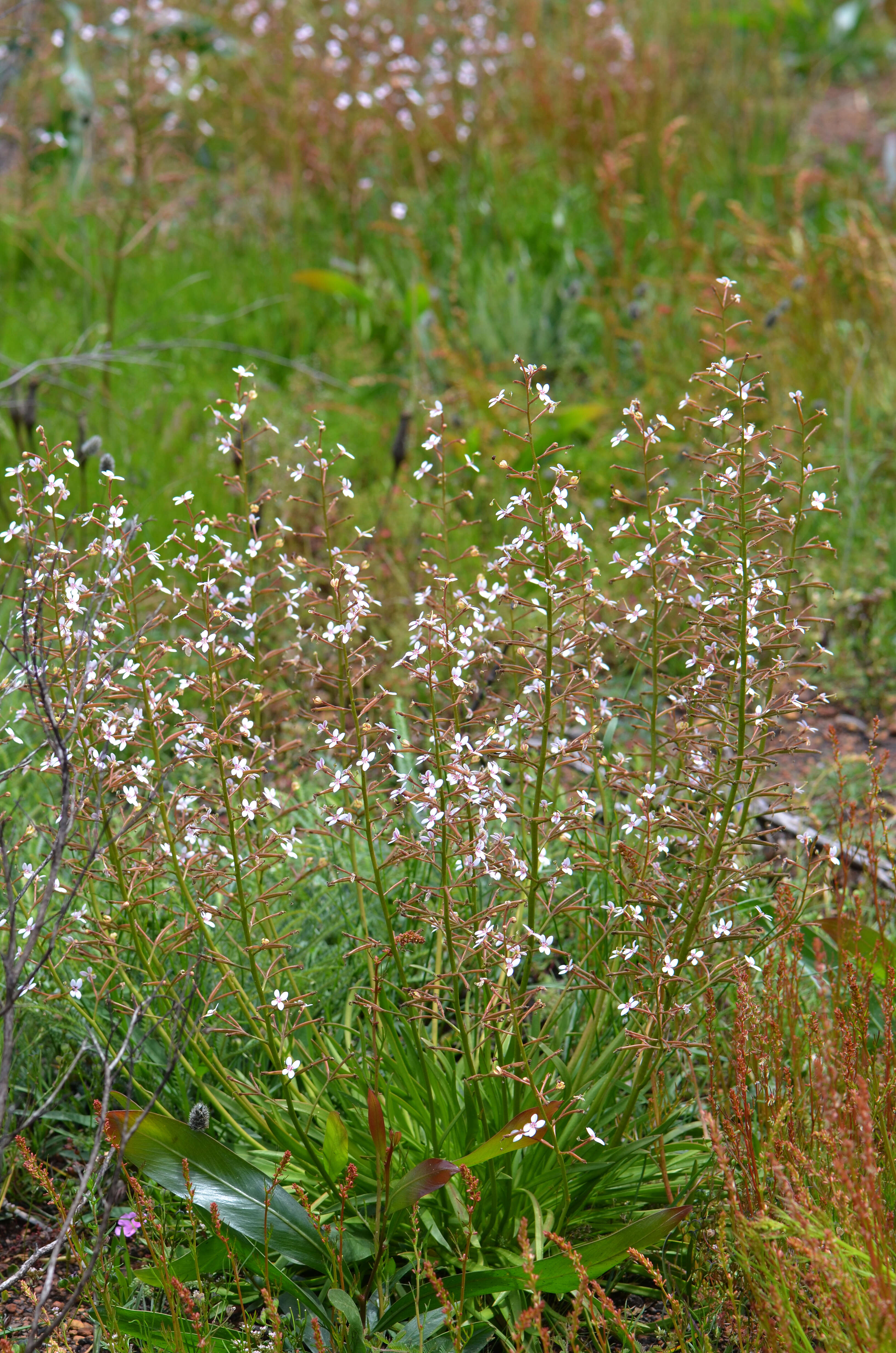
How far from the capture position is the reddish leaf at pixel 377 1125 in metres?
1.81

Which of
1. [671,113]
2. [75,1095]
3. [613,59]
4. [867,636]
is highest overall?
[613,59]

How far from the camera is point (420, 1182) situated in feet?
6.14

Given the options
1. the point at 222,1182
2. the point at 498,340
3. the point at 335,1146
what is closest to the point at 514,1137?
the point at 335,1146

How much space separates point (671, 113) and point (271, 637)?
567 centimetres

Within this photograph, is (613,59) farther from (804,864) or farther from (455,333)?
(804,864)

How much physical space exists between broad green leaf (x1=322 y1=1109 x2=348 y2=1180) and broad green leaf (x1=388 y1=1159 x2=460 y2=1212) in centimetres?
10

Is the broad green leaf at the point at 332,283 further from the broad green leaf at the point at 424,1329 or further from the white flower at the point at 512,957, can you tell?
the broad green leaf at the point at 424,1329

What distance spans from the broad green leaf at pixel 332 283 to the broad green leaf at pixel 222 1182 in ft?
15.6

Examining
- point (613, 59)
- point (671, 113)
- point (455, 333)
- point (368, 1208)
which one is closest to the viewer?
point (368, 1208)

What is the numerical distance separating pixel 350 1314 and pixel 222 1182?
29 cm

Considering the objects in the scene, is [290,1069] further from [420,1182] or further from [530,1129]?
[530,1129]

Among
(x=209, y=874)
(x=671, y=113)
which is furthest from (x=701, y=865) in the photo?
(x=671, y=113)

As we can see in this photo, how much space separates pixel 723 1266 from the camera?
1728 millimetres

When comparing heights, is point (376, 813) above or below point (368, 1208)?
above
